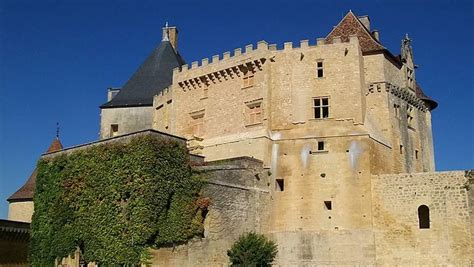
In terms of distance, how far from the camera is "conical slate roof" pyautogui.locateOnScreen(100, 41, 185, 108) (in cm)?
3020

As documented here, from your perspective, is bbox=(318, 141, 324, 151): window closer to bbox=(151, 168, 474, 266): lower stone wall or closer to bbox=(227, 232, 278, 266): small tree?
bbox=(151, 168, 474, 266): lower stone wall

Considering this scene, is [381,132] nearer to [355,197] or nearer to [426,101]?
[355,197]

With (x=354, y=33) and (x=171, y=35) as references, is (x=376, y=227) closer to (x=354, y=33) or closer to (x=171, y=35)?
(x=354, y=33)

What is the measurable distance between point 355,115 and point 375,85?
2126mm

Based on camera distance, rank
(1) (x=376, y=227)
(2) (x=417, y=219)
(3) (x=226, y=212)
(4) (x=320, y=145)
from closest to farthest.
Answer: (3) (x=226, y=212) < (2) (x=417, y=219) < (1) (x=376, y=227) < (4) (x=320, y=145)

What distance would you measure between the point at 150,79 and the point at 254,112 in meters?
8.92

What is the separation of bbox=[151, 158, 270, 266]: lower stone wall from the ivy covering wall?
0.46 metres

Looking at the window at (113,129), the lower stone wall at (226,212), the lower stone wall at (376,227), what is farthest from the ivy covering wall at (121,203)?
the window at (113,129)

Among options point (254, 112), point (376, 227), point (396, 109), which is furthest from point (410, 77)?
point (376, 227)

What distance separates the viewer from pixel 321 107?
23750 millimetres

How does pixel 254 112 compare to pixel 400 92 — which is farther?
pixel 400 92

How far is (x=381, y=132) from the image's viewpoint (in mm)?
24188

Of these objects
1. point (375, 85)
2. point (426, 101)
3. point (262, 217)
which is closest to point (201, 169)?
point (262, 217)

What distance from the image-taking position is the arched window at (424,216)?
22000 millimetres
